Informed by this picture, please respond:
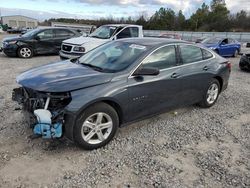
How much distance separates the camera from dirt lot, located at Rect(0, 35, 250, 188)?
2.99 meters

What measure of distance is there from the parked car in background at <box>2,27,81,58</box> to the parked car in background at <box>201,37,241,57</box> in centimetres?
765

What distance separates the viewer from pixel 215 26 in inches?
2291

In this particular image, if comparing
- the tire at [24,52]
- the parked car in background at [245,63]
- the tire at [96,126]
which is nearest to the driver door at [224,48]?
the parked car in background at [245,63]

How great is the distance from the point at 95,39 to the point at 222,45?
829 centimetres

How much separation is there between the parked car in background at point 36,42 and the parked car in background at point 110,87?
840cm

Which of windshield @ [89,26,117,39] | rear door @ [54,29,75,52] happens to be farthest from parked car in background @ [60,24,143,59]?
rear door @ [54,29,75,52]

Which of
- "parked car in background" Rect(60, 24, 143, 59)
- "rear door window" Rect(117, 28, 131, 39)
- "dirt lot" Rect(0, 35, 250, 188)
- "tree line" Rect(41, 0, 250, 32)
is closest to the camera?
"dirt lot" Rect(0, 35, 250, 188)

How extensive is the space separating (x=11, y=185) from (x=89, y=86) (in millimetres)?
1525

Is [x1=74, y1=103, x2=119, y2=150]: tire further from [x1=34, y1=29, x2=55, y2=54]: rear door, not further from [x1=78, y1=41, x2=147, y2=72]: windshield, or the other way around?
[x1=34, y1=29, x2=55, y2=54]: rear door

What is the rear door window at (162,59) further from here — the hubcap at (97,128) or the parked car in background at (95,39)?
the parked car in background at (95,39)

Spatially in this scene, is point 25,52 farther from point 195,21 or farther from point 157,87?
point 195,21

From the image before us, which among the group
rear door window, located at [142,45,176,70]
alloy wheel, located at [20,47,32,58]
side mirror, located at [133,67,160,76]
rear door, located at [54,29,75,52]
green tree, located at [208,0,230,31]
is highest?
green tree, located at [208,0,230,31]

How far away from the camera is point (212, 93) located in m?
5.51

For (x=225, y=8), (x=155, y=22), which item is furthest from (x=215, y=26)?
(x=225, y=8)
